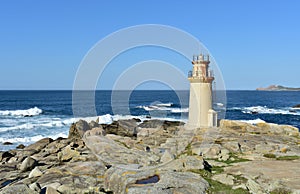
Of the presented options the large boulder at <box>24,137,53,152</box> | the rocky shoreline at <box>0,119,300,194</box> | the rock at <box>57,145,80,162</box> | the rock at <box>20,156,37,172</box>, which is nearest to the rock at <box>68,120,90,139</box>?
the large boulder at <box>24,137,53,152</box>

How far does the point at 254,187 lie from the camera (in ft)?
26.6

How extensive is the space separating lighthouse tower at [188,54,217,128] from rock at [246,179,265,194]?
37.1 feet

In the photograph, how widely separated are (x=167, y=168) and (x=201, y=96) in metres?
10.3

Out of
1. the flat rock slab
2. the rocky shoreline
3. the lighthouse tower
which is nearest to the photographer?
the rocky shoreline

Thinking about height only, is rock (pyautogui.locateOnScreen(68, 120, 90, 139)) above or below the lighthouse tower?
below

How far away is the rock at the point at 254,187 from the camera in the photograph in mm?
7961

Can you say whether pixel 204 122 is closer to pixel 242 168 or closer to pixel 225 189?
pixel 242 168

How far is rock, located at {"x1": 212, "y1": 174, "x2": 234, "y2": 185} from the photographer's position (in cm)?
876

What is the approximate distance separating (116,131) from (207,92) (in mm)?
8535

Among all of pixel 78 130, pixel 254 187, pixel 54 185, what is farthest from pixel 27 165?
pixel 254 187

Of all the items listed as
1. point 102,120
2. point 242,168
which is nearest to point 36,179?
point 242,168

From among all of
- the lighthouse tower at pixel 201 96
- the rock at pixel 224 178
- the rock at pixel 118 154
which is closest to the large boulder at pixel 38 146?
the rock at pixel 118 154

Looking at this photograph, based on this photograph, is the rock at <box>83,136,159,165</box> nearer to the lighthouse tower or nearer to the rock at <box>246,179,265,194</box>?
the rock at <box>246,179,265,194</box>

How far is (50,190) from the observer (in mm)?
8570
